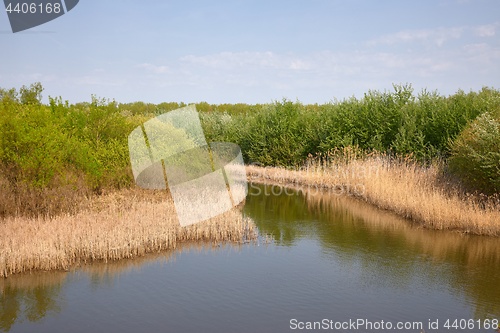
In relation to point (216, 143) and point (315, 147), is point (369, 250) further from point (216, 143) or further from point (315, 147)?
point (216, 143)

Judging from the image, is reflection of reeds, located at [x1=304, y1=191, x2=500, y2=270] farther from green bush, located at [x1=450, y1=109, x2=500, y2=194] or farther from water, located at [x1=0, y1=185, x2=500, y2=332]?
green bush, located at [x1=450, y1=109, x2=500, y2=194]

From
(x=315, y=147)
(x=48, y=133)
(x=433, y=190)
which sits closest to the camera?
(x=48, y=133)

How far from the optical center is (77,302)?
12273mm

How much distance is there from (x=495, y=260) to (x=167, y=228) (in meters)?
11.1

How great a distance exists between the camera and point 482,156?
20391 millimetres

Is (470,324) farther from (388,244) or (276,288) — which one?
(388,244)

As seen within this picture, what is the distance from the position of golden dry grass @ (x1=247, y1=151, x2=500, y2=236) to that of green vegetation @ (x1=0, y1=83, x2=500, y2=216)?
4.20 ft

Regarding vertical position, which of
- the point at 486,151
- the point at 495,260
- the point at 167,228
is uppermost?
the point at 486,151

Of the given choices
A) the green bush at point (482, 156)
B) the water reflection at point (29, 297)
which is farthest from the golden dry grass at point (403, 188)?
the water reflection at point (29, 297)

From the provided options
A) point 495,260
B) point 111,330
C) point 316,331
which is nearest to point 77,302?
point 111,330

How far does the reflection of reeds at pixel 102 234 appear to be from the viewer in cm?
1412

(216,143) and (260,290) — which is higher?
(216,143)

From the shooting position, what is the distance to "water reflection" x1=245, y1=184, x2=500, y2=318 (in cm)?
1405

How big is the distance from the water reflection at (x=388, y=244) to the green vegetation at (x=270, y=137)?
177 inches
